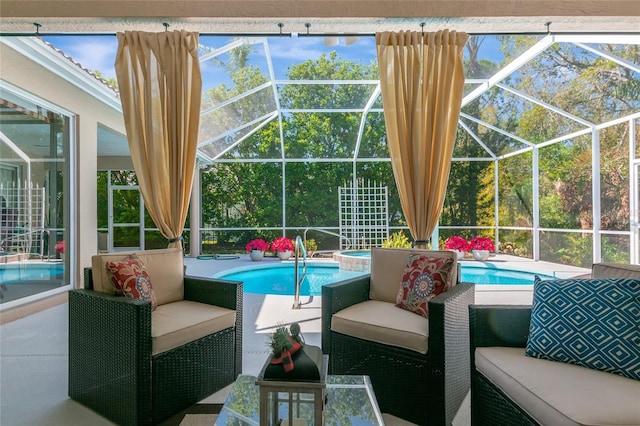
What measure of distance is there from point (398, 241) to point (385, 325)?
676 centimetres

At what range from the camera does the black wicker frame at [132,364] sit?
188cm

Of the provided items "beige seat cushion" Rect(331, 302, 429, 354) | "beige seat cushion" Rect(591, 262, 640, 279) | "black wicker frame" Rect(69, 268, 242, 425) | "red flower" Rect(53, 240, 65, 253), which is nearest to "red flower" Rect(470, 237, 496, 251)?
"beige seat cushion" Rect(331, 302, 429, 354)

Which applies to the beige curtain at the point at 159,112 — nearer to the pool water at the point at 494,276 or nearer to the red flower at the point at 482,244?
the pool water at the point at 494,276

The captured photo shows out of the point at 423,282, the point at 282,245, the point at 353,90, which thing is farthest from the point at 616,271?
the point at 282,245

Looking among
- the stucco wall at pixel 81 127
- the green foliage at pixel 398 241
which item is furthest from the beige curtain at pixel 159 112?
the green foliage at pixel 398 241

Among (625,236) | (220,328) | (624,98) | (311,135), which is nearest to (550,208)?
(625,236)

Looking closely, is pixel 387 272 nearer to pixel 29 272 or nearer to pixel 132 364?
pixel 132 364

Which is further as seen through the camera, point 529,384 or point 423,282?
point 423,282

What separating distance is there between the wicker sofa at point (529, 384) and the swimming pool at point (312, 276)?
441cm

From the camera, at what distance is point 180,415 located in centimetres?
204

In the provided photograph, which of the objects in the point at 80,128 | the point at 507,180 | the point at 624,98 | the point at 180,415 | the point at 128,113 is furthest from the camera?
the point at 507,180

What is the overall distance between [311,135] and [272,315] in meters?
6.00

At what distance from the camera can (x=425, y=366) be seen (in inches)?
77.0

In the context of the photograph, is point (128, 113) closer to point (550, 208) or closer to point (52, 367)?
point (52, 367)
